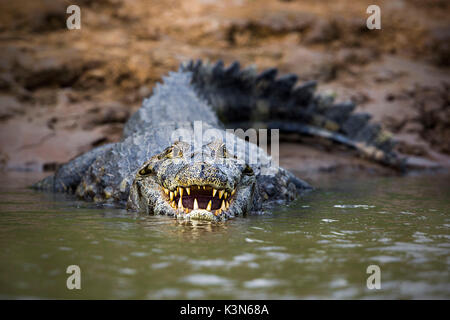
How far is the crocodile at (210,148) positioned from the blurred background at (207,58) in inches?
26.1

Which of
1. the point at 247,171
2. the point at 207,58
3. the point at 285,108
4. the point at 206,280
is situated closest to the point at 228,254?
the point at 206,280

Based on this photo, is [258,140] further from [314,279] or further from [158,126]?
[314,279]

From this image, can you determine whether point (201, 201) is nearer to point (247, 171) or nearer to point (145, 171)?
point (247, 171)

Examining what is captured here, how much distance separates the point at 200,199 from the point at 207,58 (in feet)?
21.0

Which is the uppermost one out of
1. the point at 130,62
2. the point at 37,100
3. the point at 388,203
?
the point at 130,62

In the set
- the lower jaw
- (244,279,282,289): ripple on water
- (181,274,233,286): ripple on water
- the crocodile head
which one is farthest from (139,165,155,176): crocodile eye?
(244,279,282,289): ripple on water

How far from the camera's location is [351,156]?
356 inches

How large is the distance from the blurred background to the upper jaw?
5.16 m

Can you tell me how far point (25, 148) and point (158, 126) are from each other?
414 cm

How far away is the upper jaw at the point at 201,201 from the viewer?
356 centimetres

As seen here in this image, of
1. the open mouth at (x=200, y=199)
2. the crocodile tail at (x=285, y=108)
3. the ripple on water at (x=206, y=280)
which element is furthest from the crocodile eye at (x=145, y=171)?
the crocodile tail at (x=285, y=108)

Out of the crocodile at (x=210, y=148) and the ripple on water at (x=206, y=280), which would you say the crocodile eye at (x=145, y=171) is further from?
the ripple on water at (x=206, y=280)

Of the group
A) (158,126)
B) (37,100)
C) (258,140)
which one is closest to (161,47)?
(37,100)

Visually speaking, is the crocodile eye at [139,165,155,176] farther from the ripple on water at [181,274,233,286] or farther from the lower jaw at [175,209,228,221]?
the ripple on water at [181,274,233,286]
